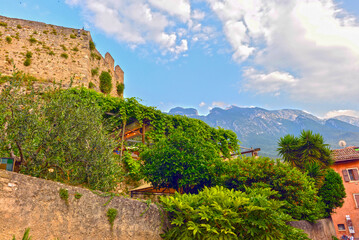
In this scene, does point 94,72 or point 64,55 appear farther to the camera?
point 94,72

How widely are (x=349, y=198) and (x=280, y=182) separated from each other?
74.8 ft

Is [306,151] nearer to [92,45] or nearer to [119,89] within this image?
[119,89]

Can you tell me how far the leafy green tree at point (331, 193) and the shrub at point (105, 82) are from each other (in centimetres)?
2215

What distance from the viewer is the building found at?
26766 millimetres

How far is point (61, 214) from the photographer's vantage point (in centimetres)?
595

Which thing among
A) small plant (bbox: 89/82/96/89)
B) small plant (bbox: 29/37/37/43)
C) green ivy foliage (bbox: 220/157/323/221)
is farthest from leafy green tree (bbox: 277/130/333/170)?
small plant (bbox: 29/37/37/43)

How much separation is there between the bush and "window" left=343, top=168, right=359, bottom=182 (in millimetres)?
26375

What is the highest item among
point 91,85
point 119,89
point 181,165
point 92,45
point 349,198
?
point 92,45

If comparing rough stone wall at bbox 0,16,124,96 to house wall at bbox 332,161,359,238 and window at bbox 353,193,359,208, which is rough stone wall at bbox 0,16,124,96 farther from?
window at bbox 353,193,359,208

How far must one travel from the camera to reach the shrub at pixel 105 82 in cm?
2691

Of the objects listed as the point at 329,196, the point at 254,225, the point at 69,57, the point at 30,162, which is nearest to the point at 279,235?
the point at 254,225

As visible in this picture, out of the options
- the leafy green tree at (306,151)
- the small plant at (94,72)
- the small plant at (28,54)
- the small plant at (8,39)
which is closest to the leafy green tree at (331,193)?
→ the leafy green tree at (306,151)

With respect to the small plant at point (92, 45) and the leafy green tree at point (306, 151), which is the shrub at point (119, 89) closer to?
the small plant at point (92, 45)

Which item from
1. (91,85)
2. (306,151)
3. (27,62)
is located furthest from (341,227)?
(27,62)
